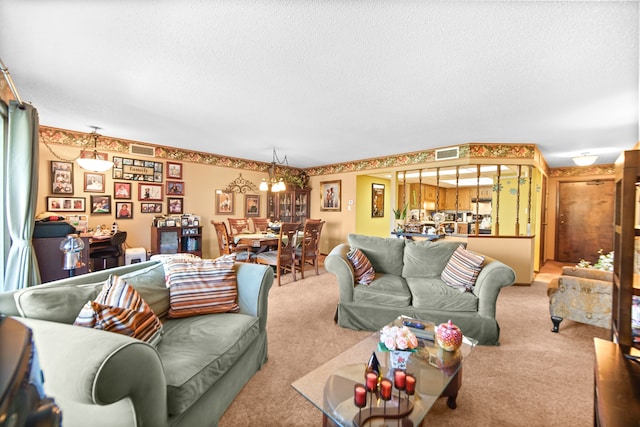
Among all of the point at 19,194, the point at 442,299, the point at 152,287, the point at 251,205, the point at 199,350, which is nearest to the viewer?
the point at 199,350

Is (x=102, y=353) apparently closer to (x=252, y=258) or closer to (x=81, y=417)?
(x=81, y=417)

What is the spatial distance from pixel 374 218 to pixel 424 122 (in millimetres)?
3767

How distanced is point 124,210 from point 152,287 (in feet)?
11.8

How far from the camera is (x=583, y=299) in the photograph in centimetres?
252

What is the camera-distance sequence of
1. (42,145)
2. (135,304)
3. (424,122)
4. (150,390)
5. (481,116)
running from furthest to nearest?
(42,145)
(424,122)
(481,116)
(135,304)
(150,390)

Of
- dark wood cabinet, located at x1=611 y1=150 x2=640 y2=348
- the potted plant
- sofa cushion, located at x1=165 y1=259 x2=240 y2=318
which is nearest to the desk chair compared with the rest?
sofa cushion, located at x1=165 y1=259 x2=240 y2=318

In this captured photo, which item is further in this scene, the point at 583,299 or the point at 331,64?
the point at 583,299

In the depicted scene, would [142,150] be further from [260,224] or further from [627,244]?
[627,244]

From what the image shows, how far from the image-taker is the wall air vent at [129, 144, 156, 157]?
454 cm

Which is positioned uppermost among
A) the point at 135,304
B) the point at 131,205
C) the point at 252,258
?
the point at 131,205

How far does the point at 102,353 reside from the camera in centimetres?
91

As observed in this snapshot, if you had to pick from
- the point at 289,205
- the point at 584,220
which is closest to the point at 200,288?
the point at 289,205

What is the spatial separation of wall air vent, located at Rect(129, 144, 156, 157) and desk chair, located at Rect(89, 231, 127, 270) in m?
1.52

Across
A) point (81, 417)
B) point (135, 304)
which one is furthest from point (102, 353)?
point (135, 304)
